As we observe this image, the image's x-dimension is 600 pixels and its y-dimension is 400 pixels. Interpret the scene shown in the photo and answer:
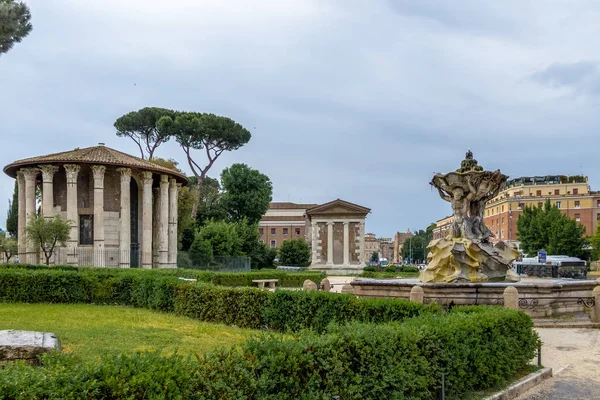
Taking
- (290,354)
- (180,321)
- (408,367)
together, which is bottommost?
(180,321)

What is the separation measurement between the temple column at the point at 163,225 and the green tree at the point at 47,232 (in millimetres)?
8613

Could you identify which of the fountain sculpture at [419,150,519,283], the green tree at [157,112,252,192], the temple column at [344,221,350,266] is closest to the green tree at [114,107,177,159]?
the green tree at [157,112,252,192]

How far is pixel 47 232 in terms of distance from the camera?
3456 centimetres

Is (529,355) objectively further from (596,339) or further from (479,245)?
(479,245)

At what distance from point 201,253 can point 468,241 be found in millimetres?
33738

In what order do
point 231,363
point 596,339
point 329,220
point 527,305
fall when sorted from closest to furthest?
point 231,363, point 596,339, point 527,305, point 329,220

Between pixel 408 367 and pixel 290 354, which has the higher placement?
pixel 290 354

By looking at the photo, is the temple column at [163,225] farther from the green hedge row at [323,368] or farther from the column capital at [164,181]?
the green hedge row at [323,368]

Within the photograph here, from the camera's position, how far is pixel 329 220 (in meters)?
62.6

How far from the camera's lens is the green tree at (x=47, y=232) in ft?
113

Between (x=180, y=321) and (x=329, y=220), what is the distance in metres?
46.8

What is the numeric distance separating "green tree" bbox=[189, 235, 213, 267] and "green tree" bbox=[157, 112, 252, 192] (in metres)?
19.6

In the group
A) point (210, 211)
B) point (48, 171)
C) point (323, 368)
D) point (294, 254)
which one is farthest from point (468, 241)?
point (210, 211)

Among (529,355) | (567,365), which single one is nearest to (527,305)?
(567,365)
